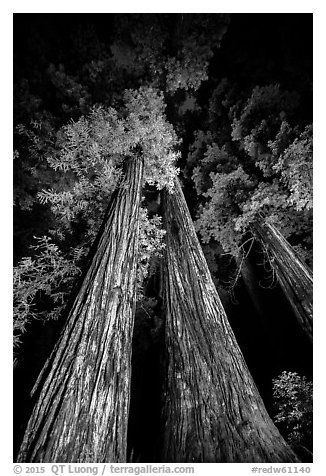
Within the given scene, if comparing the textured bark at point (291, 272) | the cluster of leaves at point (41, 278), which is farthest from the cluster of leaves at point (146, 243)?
the textured bark at point (291, 272)

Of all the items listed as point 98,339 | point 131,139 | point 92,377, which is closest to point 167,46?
point 131,139

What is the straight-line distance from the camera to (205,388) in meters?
2.81

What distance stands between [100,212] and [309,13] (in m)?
3.92

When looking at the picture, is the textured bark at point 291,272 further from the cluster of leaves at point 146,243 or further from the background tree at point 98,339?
the background tree at point 98,339

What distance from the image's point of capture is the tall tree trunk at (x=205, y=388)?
2.31 meters

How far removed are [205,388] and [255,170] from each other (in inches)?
165

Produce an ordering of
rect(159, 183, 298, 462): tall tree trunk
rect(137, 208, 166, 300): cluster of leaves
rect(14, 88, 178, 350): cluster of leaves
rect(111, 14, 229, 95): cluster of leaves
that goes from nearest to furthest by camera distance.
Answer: rect(159, 183, 298, 462): tall tree trunk
rect(14, 88, 178, 350): cluster of leaves
rect(137, 208, 166, 300): cluster of leaves
rect(111, 14, 229, 95): cluster of leaves

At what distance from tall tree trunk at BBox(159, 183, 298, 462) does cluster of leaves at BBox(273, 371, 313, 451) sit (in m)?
0.37

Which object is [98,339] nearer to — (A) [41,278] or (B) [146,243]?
(B) [146,243]

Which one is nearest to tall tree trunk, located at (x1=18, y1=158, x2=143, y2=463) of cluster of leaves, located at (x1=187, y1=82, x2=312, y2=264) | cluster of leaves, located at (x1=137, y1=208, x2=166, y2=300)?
cluster of leaves, located at (x1=137, y1=208, x2=166, y2=300)

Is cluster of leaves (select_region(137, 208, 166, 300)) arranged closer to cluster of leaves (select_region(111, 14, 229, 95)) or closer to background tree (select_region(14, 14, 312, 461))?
background tree (select_region(14, 14, 312, 461))

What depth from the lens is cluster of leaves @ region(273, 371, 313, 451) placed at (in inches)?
105
